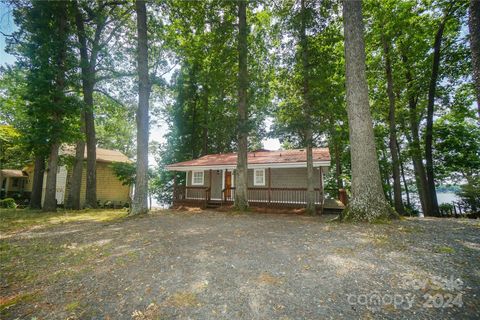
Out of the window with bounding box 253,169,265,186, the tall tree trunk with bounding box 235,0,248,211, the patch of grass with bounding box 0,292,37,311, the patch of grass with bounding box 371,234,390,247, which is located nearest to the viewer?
the patch of grass with bounding box 0,292,37,311

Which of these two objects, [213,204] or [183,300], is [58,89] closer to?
[213,204]

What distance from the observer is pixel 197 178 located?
57.3 feet

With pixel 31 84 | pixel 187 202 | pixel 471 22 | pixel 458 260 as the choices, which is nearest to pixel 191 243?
pixel 458 260

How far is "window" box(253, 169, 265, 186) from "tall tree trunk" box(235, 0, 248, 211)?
3.75 metres

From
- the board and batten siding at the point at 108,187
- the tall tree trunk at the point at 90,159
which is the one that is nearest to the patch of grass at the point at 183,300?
the tall tree trunk at the point at 90,159

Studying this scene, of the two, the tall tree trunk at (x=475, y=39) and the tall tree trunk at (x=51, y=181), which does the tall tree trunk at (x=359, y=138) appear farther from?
the tall tree trunk at (x=51, y=181)

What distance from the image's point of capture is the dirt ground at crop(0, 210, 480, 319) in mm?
2625

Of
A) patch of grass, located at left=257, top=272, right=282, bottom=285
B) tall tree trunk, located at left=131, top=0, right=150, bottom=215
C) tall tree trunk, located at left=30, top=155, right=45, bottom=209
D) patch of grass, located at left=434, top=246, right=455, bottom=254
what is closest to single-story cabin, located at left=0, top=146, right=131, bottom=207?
tall tree trunk, located at left=30, top=155, right=45, bottom=209

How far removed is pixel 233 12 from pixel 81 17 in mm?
10214

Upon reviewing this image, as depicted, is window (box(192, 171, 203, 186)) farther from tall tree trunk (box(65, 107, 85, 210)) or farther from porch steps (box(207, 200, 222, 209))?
tall tree trunk (box(65, 107, 85, 210))

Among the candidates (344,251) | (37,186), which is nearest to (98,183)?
(37,186)

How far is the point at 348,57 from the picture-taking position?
7.54 m

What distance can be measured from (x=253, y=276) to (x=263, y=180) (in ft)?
38.9

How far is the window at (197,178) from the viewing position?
1733 cm
